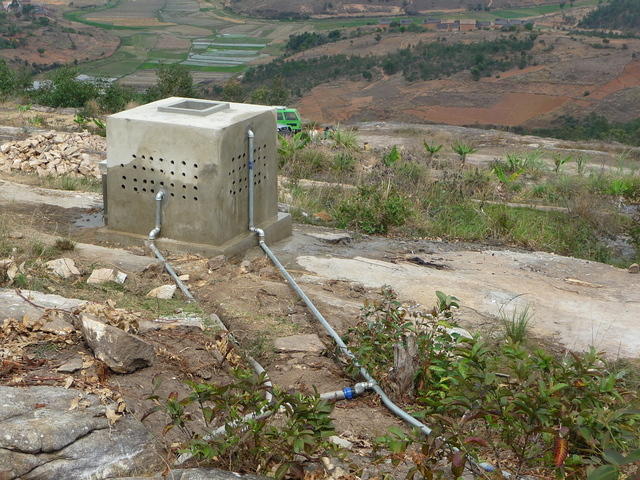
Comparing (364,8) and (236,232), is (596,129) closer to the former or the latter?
(236,232)

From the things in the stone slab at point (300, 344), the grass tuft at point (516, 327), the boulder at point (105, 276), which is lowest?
the grass tuft at point (516, 327)

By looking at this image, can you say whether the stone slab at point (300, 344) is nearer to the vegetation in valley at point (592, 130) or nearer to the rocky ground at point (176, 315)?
the rocky ground at point (176, 315)

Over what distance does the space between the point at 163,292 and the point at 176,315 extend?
24.8 inches

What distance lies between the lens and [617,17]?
79.7 m

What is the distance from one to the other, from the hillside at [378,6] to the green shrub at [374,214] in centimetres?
9287

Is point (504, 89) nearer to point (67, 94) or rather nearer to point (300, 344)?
point (67, 94)

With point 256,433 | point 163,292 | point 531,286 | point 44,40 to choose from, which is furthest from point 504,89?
point 256,433

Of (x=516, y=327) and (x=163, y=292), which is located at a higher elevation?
(x=163, y=292)

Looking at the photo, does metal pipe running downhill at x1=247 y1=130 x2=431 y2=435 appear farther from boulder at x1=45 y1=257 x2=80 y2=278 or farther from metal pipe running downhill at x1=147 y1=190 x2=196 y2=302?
boulder at x1=45 y1=257 x2=80 y2=278

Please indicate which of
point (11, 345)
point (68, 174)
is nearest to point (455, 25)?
point (68, 174)

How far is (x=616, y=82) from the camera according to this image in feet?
176

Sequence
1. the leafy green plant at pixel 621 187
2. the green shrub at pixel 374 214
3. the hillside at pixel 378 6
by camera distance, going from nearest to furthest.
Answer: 1. the green shrub at pixel 374 214
2. the leafy green plant at pixel 621 187
3. the hillside at pixel 378 6

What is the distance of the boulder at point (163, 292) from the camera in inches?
234

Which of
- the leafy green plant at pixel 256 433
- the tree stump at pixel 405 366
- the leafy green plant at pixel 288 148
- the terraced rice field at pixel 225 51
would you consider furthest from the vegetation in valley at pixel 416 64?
the leafy green plant at pixel 256 433
